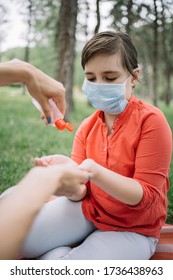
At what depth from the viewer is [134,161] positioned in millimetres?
2053

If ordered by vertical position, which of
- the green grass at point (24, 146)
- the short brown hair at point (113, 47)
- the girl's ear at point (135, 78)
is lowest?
the green grass at point (24, 146)

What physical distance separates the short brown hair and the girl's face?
22 mm

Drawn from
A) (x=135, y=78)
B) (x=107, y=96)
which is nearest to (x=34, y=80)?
(x=107, y=96)

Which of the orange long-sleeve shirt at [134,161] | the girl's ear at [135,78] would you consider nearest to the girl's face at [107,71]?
the girl's ear at [135,78]

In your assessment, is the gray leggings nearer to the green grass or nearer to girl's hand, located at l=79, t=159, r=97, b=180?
girl's hand, located at l=79, t=159, r=97, b=180

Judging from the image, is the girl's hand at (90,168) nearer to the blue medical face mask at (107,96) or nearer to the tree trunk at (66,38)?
the blue medical face mask at (107,96)

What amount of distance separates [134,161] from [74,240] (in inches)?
22.6

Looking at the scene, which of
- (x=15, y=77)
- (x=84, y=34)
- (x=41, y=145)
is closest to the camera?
(x=15, y=77)

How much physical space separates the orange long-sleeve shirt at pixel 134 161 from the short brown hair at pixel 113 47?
8.6 inches

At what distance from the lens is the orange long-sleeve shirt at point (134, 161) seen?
76.4 inches

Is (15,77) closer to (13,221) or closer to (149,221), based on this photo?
(13,221)
